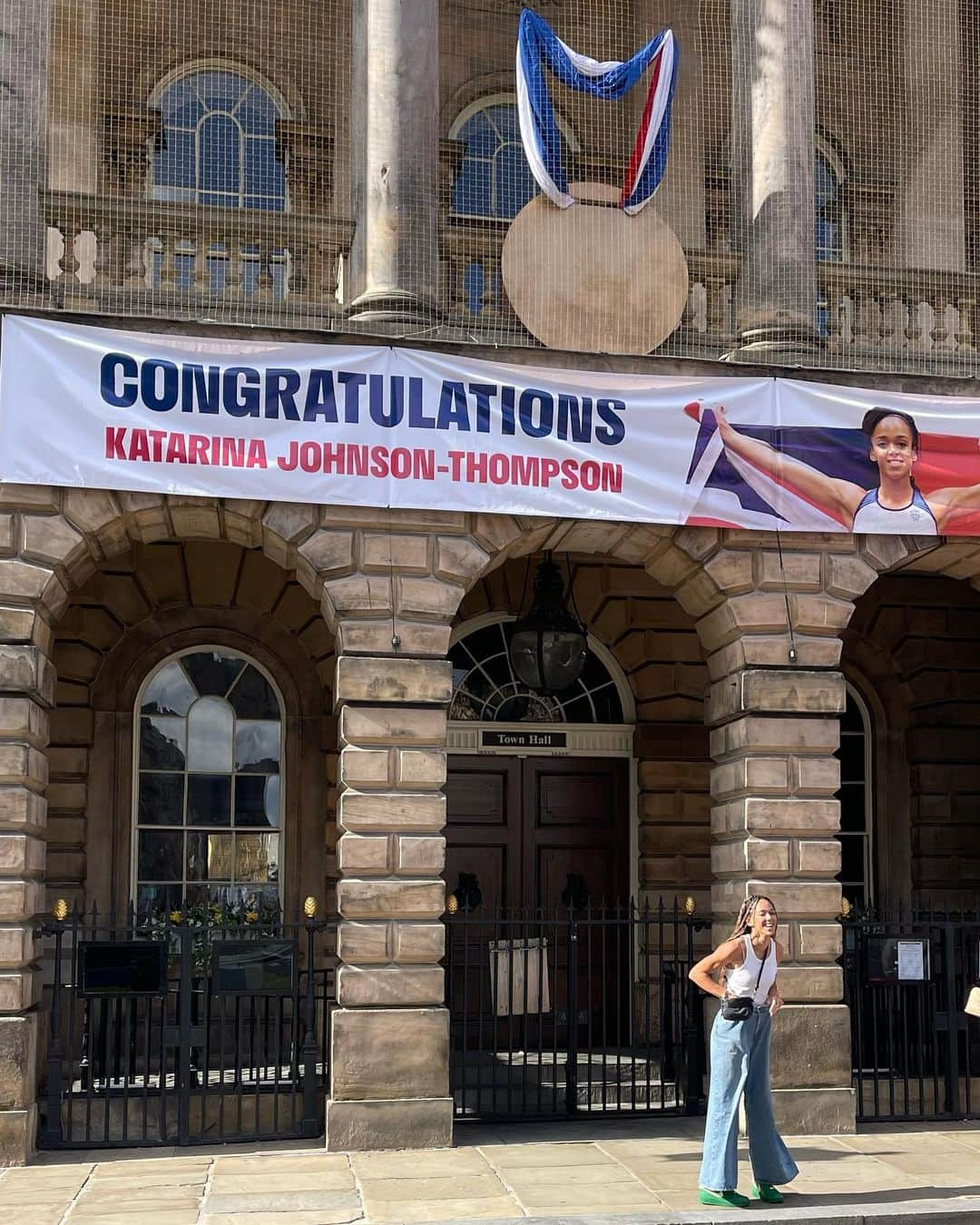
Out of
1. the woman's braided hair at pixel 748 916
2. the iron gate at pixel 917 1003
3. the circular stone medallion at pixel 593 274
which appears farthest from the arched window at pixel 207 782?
the woman's braided hair at pixel 748 916

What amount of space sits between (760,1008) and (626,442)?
4946 millimetres

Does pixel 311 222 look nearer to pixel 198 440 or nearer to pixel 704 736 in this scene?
pixel 198 440

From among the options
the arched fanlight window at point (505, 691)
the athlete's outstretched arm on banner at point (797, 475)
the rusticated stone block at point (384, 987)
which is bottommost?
the rusticated stone block at point (384, 987)

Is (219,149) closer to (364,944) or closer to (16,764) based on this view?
(16,764)

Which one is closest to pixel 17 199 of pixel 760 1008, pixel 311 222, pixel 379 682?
pixel 311 222

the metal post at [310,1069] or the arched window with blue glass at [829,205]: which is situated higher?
the arched window with blue glass at [829,205]

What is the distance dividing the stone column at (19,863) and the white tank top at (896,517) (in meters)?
6.71

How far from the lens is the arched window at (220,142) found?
17.0m

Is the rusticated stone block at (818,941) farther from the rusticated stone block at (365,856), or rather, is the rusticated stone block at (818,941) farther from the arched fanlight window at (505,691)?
the arched fanlight window at (505,691)

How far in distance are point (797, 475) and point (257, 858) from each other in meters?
6.54

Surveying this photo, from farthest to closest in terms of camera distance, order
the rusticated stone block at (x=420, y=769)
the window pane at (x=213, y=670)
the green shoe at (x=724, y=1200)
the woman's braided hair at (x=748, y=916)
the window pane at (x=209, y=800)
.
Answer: the window pane at (x=213, y=670)
the window pane at (x=209, y=800)
the rusticated stone block at (x=420, y=769)
the woman's braided hair at (x=748, y=916)
the green shoe at (x=724, y=1200)

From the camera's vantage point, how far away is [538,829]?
17.5m

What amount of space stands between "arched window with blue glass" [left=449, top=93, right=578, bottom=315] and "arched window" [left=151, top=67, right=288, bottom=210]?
1922 millimetres

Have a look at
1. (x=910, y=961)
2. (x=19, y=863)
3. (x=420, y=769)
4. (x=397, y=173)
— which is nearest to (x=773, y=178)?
(x=397, y=173)
